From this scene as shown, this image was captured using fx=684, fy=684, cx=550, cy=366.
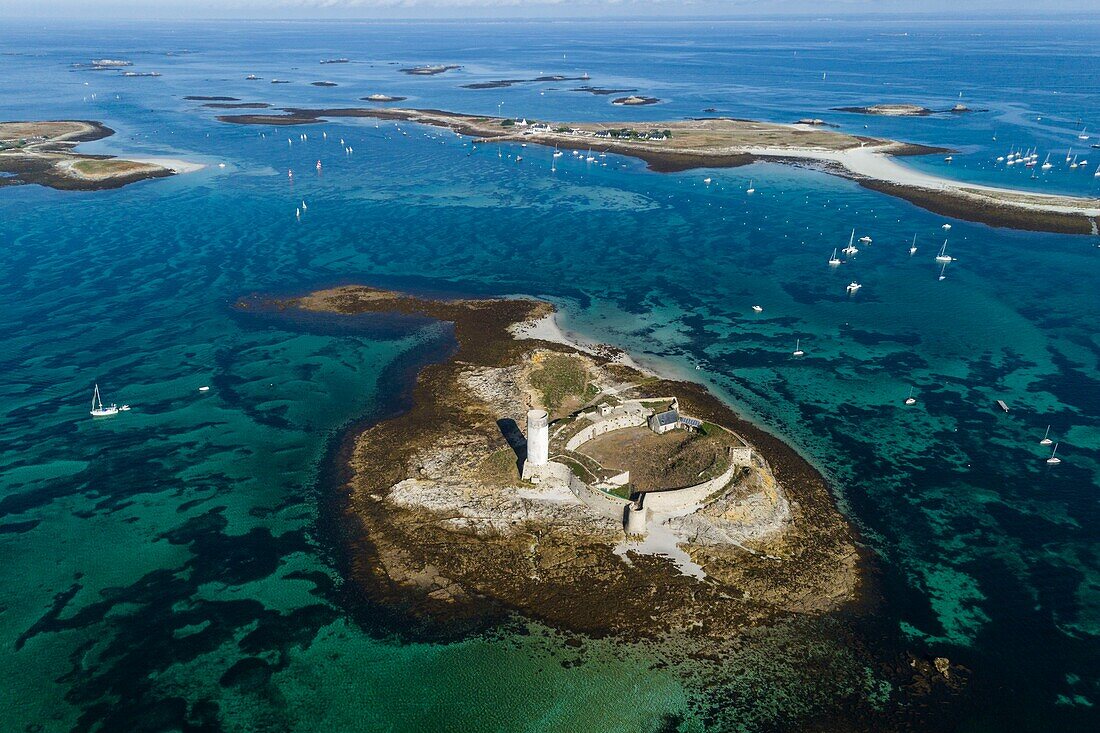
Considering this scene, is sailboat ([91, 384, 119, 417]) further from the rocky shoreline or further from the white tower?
the white tower

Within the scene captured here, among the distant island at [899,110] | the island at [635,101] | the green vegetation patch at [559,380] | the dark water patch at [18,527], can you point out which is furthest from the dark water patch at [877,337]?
the island at [635,101]

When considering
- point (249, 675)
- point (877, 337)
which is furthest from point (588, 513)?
point (877, 337)

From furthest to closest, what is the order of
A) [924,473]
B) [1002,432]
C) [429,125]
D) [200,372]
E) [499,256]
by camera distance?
[429,125] → [499,256] → [200,372] → [1002,432] → [924,473]

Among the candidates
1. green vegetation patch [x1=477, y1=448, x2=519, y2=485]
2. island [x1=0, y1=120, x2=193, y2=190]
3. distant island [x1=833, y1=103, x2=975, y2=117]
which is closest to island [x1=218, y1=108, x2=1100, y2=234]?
distant island [x1=833, y1=103, x2=975, y2=117]

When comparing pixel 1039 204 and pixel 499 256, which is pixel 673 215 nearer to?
pixel 499 256

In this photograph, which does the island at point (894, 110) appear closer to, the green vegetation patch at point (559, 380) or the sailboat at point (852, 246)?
the sailboat at point (852, 246)

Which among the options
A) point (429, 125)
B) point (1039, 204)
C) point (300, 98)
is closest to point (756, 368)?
point (1039, 204)
